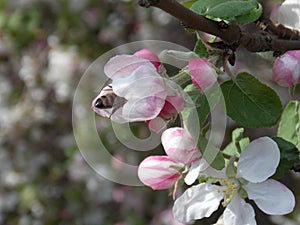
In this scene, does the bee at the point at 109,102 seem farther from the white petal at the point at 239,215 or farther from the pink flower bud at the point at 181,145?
the white petal at the point at 239,215

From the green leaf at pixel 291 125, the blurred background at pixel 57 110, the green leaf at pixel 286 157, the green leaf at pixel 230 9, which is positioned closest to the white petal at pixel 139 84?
the green leaf at pixel 230 9

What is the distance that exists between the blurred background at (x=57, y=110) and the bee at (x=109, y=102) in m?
2.13

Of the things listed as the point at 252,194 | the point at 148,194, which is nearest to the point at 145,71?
the point at 252,194

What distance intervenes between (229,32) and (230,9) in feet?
0.09

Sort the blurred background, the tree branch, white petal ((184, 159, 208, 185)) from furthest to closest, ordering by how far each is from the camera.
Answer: the blurred background
white petal ((184, 159, 208, 185))
the tree branch

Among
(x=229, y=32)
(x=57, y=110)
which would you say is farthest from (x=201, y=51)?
(x=57, y=110)

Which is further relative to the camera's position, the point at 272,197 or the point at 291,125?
the point at 291,125

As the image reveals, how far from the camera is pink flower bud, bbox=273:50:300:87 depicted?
0.95m

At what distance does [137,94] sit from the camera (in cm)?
82

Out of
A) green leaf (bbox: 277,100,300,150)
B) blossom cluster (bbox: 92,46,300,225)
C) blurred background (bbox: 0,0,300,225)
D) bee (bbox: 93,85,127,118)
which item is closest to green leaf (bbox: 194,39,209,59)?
blossom cluster (bbox: 92,46,300,225)

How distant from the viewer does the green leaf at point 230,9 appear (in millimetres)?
843

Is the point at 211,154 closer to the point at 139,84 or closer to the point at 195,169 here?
the point at 195,169

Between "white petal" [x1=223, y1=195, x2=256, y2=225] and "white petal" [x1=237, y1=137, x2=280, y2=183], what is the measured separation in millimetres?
40

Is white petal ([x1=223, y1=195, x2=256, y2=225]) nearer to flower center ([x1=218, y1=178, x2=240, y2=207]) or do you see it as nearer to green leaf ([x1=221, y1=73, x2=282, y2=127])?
flower center ([x1=218, y1=178, x2=240, y2=207])
